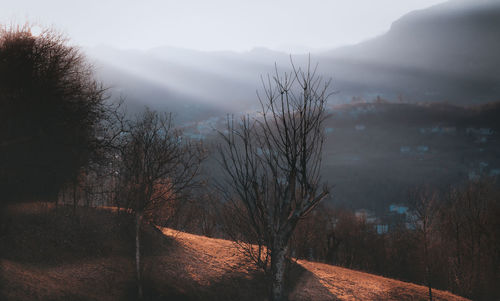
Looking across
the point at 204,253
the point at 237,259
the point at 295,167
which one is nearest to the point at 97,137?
the point at 204,253

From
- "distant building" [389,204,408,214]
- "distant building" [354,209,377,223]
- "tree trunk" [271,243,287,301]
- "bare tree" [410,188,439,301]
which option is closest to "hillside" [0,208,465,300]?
"bare tree" [410,188,439,301]

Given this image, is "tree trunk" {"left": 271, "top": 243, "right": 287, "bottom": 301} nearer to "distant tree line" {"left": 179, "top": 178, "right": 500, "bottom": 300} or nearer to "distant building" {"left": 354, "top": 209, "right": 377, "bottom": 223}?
"distant tree line" {"left": 179, "top": 178, "right": 500, "bottom": 300}

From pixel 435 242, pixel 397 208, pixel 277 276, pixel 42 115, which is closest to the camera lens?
pixel 277 276

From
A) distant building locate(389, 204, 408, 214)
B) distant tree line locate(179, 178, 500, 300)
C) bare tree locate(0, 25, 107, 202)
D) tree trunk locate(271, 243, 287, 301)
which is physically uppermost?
bare tree locate(0, 25, 107, 202)

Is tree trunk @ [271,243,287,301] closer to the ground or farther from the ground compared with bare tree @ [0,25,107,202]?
closer to the ground

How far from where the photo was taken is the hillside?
13.1 meters

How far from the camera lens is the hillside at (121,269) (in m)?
13.1

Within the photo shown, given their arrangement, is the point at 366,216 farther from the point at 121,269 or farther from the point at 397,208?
the point at 397,208

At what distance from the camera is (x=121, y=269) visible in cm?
1544

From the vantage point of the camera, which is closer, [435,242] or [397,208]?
[435,242]

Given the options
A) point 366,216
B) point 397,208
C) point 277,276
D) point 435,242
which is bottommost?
point 397,208

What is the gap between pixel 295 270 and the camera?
67.1 ft

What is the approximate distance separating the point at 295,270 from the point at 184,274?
299 inches

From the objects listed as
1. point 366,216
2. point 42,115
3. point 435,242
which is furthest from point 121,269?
point 366,216
